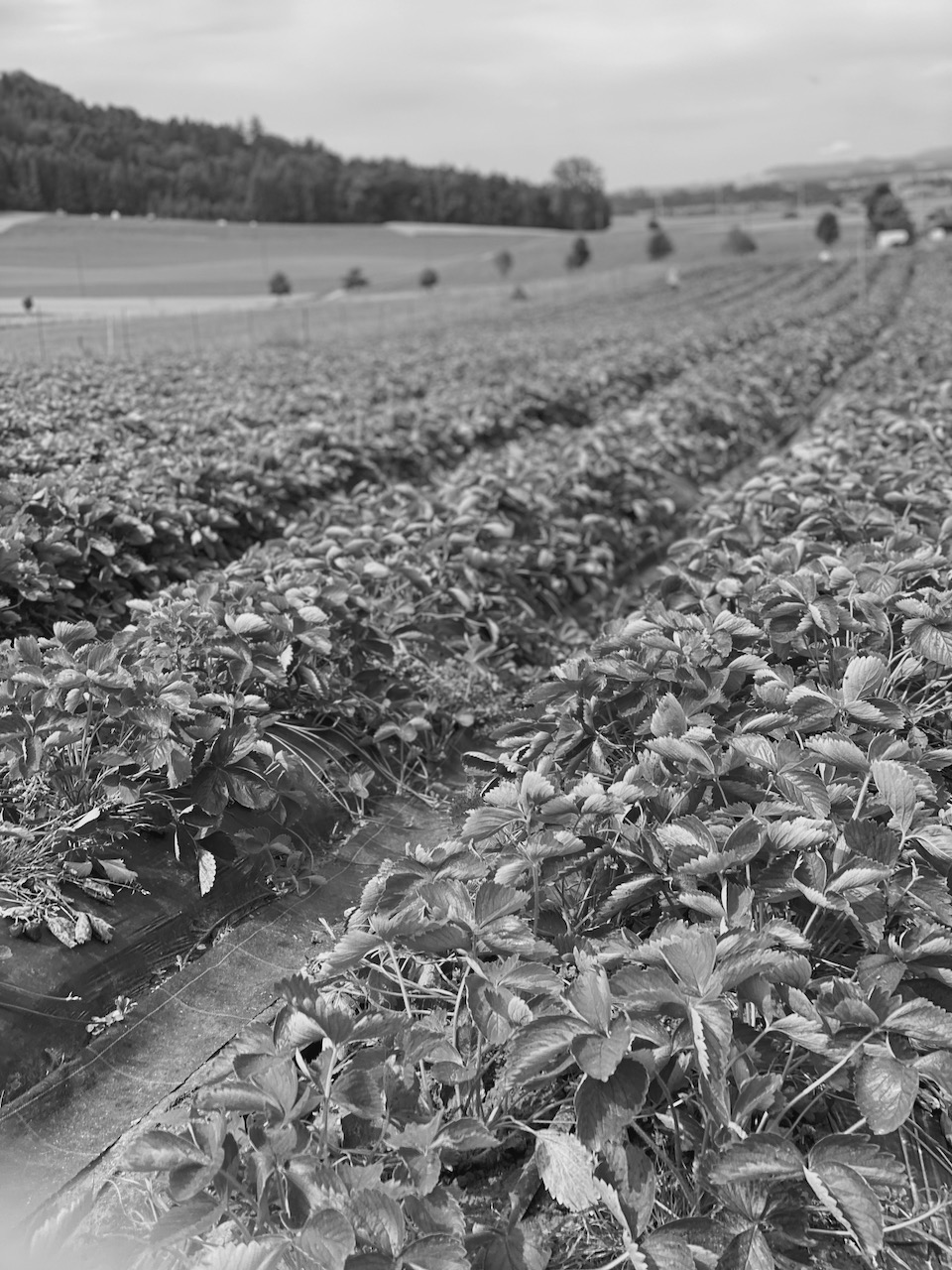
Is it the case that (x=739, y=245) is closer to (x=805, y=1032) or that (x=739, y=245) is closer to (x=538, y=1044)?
(x=805, y=1032)

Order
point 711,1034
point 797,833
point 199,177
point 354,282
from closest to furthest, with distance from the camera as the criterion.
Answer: point 711,1034, point 797,833, point 199,177, point 354,282

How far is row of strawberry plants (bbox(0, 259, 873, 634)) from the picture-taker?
487 cm

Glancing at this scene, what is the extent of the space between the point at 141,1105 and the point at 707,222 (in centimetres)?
10606

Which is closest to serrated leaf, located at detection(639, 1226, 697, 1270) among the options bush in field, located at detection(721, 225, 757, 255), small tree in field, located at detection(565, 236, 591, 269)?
small tree in field, located at detection(565, 236, 591, 269)

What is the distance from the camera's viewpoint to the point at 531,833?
225cm

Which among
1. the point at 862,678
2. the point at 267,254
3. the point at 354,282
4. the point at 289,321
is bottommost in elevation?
the point at 862,678

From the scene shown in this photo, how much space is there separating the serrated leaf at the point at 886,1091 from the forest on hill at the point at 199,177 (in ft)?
63.4

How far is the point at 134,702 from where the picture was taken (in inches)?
115

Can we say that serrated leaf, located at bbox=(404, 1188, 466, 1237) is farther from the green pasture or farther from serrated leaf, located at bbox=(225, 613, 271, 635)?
the green pasture

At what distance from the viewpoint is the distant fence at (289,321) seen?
12.9 metres

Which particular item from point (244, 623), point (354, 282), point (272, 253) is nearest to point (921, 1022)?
point (244, 623)

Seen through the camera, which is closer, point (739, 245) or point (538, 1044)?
point (538, 1044)

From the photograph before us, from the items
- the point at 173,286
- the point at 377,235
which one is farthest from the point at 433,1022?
the point at 377,235

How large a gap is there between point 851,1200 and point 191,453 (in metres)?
5.84
